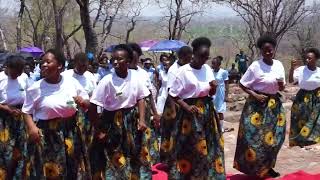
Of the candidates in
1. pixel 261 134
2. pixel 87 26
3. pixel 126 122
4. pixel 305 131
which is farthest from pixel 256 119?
pixel 87 26

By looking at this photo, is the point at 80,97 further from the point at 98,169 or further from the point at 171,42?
the point at 171,42

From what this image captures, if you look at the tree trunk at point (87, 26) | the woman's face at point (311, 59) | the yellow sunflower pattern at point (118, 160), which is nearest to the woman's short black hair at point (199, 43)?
the yellow sunflower pattern at point (118, 160)

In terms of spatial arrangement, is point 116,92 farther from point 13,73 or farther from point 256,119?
point 256,119

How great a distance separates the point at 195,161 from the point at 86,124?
1959mm

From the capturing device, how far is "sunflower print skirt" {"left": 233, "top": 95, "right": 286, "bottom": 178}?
24.6 feet

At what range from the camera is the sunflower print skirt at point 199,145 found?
263 inches

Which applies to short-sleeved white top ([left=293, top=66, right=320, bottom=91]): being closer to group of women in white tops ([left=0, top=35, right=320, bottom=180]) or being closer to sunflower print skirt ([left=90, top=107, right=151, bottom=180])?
group of women in white tops ([left=0, top=35, right=320, bottom=180])

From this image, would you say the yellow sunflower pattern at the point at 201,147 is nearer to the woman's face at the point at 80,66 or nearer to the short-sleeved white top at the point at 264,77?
the short-sleeved white top at the point at 264,77

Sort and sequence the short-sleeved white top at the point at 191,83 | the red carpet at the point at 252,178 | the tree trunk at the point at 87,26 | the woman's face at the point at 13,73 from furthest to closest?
the tree trunk at the point at 87,26
the woman's face at the point at 13,73
the red carpet at the point at 252,178
the short-sleeved white top at the point at 191,83

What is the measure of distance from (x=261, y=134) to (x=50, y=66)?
305 centimetres

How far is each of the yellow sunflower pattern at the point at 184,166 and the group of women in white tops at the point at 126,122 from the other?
11mm

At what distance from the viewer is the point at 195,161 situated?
6.70m

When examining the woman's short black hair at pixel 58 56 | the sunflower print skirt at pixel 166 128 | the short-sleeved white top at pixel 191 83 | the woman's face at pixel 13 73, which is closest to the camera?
the woman's short black hair at pixel 58 56

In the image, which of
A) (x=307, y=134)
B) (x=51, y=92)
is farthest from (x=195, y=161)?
(x=307, y=134)
